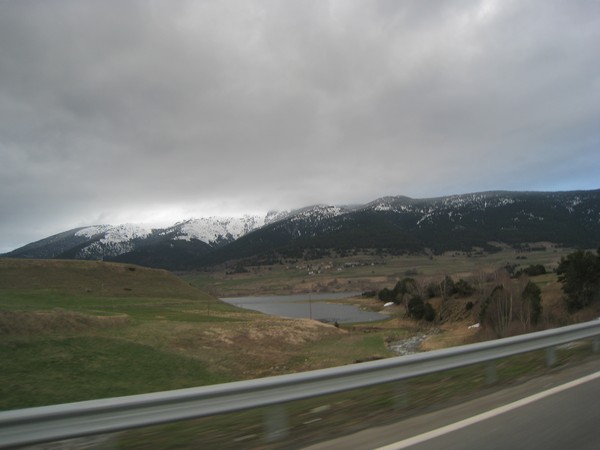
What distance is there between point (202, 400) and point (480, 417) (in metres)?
3.86

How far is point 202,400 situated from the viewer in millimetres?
5652

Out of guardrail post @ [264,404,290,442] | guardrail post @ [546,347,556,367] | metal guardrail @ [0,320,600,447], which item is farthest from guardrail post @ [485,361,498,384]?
guardrail post @ [264,404,290,442]

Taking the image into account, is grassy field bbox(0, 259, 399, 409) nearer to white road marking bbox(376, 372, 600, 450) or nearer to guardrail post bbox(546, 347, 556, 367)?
white road marking bbox(376, 372, 600, 450)

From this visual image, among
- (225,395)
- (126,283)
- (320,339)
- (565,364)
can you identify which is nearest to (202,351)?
(320,339)

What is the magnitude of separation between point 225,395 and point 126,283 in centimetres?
9615

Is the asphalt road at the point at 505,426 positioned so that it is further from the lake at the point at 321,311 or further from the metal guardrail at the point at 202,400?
the lake at the point at 321,311

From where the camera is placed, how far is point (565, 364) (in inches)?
416

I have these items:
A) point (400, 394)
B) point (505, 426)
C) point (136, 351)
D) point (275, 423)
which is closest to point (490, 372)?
point (400, 394)

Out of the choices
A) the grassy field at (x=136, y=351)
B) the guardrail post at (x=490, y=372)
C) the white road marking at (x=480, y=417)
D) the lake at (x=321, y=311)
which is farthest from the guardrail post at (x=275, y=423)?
the lake at (x=321, y=311)

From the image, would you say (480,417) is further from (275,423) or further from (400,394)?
(275,423)

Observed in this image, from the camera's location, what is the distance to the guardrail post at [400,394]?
297 inches

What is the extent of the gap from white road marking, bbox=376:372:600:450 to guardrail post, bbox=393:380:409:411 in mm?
1174

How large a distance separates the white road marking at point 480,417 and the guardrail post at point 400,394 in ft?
3.85

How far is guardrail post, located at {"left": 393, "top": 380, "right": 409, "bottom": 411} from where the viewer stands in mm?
7539
